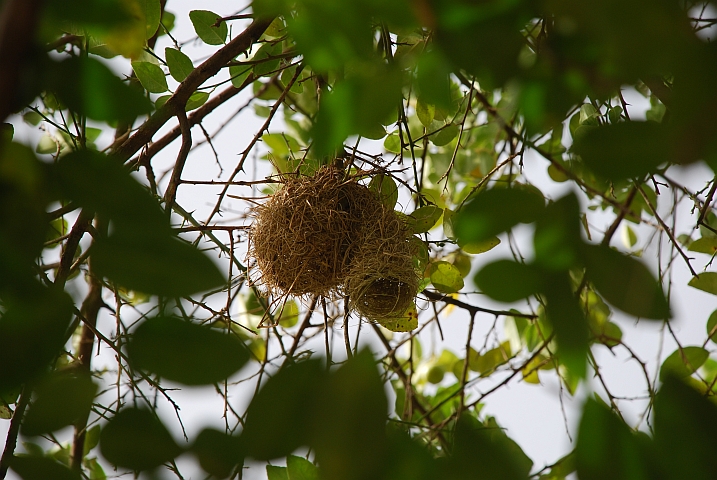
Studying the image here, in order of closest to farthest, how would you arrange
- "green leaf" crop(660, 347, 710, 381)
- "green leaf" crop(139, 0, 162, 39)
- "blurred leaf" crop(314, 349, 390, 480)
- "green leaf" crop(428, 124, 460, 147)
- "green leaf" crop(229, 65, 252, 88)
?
"blurred leaf" crop(314, 349, 390, 480) < "green leaf" crop(139, 0, 162, 39) < "green leaf" crop(660, 347, 710, 381) < "green leaf" crop(229, 65, 252, 88) < "green leaf" crop(428, 124, 460, 147)

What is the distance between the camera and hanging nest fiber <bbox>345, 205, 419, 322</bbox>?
1.34 meters

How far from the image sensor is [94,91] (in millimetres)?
356

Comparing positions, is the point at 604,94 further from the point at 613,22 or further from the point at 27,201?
the point at 27,201

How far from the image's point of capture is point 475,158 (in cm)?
204

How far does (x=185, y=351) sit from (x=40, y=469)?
0.13 meters

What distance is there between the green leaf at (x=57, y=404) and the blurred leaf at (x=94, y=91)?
156mm

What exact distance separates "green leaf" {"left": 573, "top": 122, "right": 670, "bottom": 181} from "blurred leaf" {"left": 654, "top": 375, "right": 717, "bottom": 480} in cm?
11

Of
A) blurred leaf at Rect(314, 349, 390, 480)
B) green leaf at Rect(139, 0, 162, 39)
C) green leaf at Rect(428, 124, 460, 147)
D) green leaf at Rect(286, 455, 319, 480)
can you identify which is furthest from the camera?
green leaf at Rect(428, 124, 460, 147)

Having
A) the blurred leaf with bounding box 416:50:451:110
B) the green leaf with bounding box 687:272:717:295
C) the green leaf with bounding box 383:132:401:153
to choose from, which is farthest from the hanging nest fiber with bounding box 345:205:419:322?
the blurred leaf with bounding box 416:50:451:110

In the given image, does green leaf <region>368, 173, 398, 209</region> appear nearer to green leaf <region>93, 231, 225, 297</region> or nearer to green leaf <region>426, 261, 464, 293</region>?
green leaf <region>426, 261, 464, 293</region>

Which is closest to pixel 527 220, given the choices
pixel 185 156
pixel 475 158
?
pixel 185 156

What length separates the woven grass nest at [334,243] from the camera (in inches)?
54.3

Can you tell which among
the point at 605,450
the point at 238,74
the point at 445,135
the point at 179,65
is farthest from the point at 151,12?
the point at 605,450

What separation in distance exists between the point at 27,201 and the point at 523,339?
1628 millimetres
